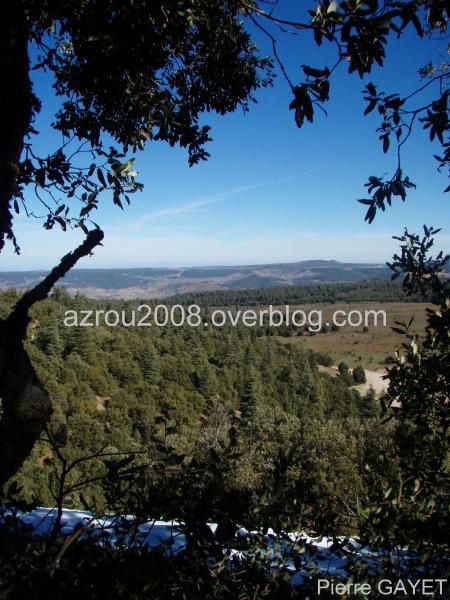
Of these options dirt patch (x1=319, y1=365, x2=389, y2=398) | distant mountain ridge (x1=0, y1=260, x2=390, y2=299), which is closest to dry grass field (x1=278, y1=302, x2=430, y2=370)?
dirt patch (x1=319, y1=365, x2=389, y2=398)

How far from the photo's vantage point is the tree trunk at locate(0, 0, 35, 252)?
1.62m

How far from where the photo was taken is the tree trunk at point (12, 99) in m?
1.62

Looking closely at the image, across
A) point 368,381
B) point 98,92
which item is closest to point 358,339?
point 368,381

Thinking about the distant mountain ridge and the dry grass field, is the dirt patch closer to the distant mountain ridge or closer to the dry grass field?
the dry grass field

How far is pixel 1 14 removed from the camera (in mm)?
1606

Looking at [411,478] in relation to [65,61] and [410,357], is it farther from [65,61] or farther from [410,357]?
[65,61]

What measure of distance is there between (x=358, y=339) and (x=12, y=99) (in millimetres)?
87246

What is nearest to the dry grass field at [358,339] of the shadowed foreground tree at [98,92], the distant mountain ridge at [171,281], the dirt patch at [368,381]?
the dirt patch at [368,381]

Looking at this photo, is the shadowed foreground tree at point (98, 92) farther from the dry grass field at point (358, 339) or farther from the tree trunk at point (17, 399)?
the dry grass field at point (358, 339)

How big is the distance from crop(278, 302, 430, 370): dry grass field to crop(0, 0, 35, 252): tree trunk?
68.0 m

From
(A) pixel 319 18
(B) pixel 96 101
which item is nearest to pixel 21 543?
(A) pixel 319 18

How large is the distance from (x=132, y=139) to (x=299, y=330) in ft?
306

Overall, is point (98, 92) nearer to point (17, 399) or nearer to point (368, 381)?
point (17, 399)

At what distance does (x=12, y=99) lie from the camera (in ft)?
5.48
